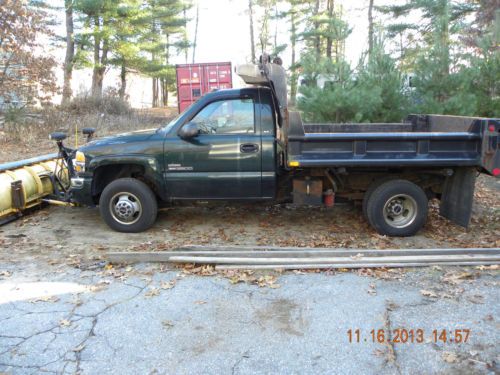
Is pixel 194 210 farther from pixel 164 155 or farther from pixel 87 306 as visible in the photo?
pixel 87 306

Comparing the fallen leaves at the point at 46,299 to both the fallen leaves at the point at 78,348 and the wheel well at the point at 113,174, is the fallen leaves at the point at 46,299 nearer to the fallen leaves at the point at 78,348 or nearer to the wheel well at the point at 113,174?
the fallen leaves at the point at 78,348

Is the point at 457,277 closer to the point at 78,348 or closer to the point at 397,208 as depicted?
the point at 397,208

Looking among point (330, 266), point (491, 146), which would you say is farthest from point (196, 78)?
point (330, 266)

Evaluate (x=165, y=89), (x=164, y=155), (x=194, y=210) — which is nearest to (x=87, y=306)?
(x=164, y=155)

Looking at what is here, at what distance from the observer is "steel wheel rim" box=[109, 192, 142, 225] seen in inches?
243

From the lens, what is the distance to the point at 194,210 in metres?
7.52

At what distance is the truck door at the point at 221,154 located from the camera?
19.7 ft

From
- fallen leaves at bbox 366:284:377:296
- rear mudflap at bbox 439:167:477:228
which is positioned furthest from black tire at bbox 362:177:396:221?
fallen leaves at bbox 366:284:377:296

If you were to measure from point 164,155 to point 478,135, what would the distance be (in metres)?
4.05

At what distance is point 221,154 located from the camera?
6.02 meters

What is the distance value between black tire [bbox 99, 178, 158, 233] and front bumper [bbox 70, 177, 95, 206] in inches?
11.0

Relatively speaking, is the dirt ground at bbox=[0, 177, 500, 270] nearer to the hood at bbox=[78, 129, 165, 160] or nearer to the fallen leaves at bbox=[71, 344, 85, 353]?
the hood at bbox=[78, 129, 165, 160]

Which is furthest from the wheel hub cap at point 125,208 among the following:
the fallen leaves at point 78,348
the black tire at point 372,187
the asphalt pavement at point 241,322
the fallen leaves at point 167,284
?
the black tire at point 372,187

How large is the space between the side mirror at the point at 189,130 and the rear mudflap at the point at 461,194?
11.3 feet
